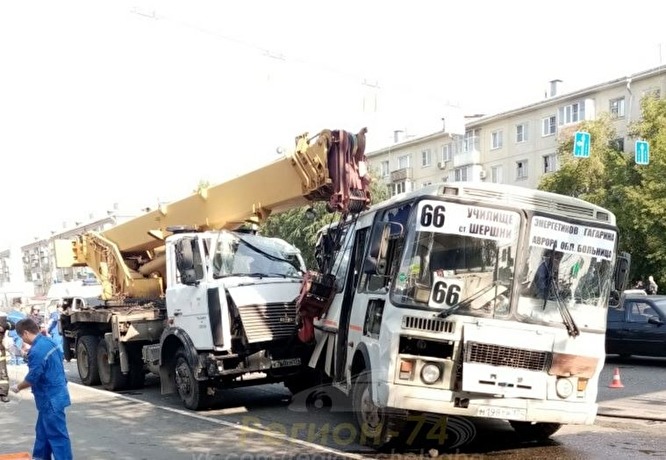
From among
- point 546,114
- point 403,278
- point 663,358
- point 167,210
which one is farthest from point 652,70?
point 403,278

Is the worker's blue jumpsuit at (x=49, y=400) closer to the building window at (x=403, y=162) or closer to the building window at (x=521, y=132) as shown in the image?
the building window at (x=521, y=132)

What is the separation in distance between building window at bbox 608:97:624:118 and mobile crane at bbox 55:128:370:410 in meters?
36.3

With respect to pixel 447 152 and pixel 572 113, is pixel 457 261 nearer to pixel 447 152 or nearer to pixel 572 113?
pixel 572 113

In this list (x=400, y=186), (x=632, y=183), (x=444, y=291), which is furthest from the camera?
(x=400, y=186)

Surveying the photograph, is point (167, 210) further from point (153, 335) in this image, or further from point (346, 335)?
point (346, 335)

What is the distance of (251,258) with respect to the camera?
10836 millimetres

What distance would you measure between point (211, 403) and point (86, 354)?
15.8 ft

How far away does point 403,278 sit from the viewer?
7.13 meters

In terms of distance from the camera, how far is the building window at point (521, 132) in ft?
163

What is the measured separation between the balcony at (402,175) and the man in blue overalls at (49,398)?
175 ft

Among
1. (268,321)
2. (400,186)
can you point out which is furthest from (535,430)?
(400,186)

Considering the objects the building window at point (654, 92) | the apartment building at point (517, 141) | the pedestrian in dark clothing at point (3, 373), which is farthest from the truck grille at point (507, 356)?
the building window at point (654, 92)

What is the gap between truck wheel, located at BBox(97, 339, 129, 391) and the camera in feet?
42.7

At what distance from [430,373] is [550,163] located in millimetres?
43512
